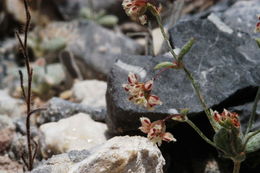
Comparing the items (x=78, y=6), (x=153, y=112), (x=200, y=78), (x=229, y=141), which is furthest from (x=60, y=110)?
(x=78, y=6)

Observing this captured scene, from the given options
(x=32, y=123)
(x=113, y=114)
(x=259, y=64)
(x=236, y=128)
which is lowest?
(x=32, y=123)

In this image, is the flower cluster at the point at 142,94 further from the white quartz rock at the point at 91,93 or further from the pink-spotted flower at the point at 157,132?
the white quartz rock at the point at 91,93

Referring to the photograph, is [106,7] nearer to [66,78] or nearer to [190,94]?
[66,78]

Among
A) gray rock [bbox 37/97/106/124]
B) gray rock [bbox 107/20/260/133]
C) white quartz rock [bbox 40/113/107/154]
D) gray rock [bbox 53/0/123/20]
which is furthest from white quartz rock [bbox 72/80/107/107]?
gray rock [bbox 53/0/123/20]

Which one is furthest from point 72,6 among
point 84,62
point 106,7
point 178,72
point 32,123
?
point 178,72

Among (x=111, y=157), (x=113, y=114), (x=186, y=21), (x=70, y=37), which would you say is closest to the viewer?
(x=111, y=157)

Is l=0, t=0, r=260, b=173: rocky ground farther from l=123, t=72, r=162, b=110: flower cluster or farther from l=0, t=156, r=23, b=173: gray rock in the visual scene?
l=123, t=72, r=162, b=110: flower cluster

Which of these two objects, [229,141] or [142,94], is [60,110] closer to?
[142,94]
